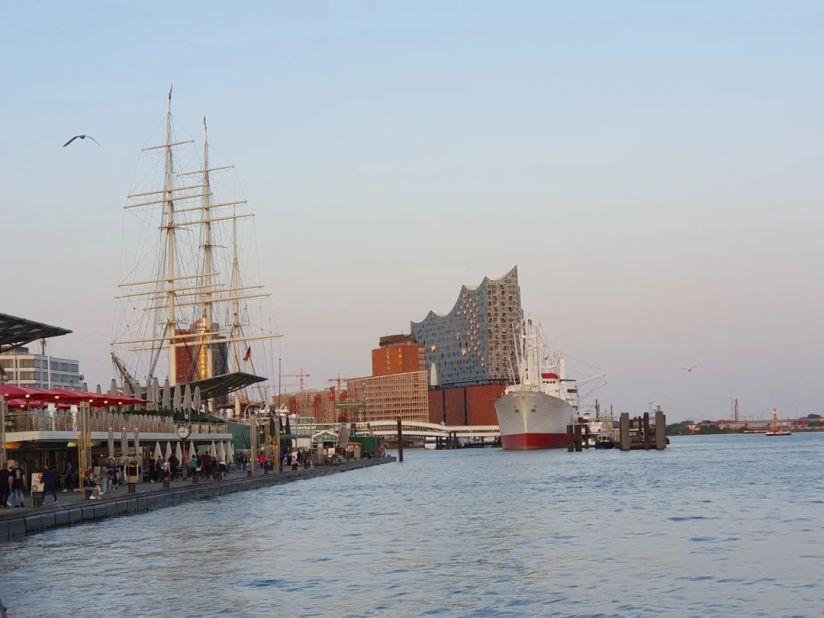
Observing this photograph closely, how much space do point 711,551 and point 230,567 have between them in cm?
1362

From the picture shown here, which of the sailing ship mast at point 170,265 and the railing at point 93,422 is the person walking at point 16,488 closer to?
the railing at point 93,422

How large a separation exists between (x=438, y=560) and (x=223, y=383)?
73.0 meters

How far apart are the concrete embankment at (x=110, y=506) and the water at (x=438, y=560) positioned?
819mm

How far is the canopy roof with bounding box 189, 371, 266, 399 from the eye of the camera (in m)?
100

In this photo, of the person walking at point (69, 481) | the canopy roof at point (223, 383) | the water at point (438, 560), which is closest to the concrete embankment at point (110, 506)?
the water at point (438, 560)

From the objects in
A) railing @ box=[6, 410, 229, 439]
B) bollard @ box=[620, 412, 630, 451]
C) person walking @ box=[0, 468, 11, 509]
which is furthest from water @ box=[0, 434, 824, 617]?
bollard @ box=[620, 412, 630, 451]

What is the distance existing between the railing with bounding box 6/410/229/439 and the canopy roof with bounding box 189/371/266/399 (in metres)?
16.6

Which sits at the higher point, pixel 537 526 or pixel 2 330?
pixel 2 330

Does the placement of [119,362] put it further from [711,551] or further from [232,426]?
[711,551]

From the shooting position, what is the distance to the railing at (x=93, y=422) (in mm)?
55094

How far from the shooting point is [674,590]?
2694 cm

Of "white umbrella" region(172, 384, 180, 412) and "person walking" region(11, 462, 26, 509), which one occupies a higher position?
"white umbrella" region(172, 384, 180, 412)

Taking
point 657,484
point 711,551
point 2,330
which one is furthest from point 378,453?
point 711,551

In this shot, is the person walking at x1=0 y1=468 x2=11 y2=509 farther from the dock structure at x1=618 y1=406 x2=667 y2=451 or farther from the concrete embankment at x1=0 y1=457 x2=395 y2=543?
the dock structure at x1=618 y1=406 x2=667 y2=451
